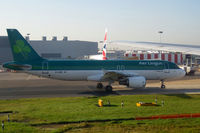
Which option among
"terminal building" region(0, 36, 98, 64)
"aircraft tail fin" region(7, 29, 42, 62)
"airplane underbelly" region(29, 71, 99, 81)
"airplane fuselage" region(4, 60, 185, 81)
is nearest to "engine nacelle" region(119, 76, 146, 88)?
"airplane fuselage" region(4, 60, 185, 81)

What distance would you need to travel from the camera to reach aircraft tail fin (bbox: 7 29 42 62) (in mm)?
28453

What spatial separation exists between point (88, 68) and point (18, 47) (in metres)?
8.49

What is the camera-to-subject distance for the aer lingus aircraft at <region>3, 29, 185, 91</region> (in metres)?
28.5

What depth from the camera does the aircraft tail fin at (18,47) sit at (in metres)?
28.5

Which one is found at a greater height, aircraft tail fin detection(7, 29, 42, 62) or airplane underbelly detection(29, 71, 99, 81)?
aircraft tail fin detection(7, 29, 42, 62)

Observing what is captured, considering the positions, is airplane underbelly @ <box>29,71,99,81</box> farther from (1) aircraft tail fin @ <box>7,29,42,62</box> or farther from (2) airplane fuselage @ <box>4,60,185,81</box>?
(1) aircraft tail fin @ <box>7,29,42,62</box>

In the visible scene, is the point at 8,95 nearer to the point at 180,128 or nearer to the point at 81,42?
the point at 180,128

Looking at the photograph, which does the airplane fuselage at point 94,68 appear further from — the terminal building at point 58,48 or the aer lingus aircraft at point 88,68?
the terminal building at point 58,48

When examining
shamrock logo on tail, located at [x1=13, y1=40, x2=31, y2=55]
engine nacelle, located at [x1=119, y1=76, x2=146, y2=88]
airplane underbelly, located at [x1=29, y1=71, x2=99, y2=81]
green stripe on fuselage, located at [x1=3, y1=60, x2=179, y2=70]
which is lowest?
engine nacelle, located at [x1=119, y1=76, x2=146, y2=88]

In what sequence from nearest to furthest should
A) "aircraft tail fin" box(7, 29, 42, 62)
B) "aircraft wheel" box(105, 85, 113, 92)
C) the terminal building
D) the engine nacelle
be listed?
the engine nacelle
"aircraft tail fin" box(7, 29, 42, 62)
"aircraft wheel" box(105, 85, 113, 92)
the terminal building

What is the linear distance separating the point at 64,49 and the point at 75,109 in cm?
9494

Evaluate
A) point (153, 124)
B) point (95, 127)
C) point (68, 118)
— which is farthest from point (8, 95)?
point (153, 124)

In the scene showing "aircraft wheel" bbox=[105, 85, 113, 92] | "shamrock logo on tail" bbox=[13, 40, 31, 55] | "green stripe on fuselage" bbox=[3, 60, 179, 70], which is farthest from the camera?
"green stripe on fuselage" bbox=[3, 60, 179, 70]

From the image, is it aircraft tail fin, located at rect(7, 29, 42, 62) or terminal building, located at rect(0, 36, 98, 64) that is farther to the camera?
terminal building, located at rect(0, 36, 98, 64)
